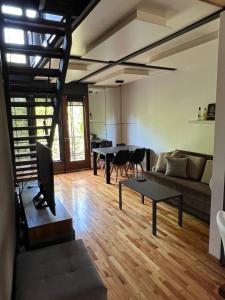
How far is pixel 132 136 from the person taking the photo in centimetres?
681

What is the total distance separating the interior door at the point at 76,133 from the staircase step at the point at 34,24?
389 cm

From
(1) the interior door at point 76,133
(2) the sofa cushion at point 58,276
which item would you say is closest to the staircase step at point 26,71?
(2) the sofa cushion at point 58,276

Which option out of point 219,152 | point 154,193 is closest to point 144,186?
point 154,193

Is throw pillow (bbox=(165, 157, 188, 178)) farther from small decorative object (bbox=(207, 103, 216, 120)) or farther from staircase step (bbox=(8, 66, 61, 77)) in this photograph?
staircase step (bbox=(8, 66, 61, 77))

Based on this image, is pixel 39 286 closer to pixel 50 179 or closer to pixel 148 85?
pixel 50 179

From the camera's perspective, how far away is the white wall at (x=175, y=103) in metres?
4.17

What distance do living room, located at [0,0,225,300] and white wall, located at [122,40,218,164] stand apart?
23 millimetres

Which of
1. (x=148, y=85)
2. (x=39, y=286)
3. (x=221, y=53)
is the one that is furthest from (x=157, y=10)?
(x=148, y=85)

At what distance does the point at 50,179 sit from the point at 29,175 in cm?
348

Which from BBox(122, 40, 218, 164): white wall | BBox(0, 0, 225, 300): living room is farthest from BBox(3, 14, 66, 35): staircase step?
BBox(122, 40, 218, 164): white wall

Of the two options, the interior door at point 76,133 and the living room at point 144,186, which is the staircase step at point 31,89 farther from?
the interior door at point 76,133

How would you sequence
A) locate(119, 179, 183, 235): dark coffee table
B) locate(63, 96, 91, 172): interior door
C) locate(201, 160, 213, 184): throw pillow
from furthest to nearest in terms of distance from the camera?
locate(63, 96, 91, 172): interior door
locate(201, 160, 213, 184): throw pillow
locate(119, 179, 183, 235): dark coffee table

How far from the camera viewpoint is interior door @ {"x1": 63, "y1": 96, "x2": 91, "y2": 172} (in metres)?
6.40

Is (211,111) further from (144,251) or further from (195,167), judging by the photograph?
(144,251)
